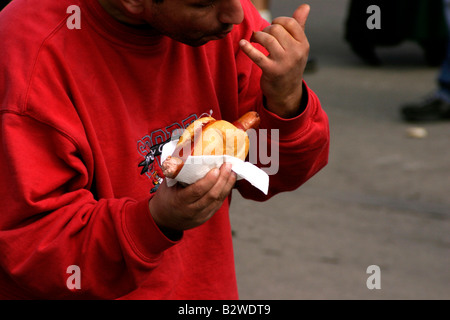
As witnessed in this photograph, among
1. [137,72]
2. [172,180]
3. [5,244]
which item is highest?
[137,72]

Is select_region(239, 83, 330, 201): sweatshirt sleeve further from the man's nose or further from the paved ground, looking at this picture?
the paved ground

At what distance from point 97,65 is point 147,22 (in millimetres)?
153

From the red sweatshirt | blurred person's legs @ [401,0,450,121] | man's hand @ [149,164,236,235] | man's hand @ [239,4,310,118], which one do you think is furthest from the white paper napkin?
blurred person's legs @ [401,0,450,121]

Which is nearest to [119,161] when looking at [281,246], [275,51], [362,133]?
[275,51]

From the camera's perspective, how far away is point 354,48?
812 cm

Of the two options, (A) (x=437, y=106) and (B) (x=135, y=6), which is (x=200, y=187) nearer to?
(B) (x=135, y=6)

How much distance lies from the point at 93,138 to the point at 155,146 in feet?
0.64

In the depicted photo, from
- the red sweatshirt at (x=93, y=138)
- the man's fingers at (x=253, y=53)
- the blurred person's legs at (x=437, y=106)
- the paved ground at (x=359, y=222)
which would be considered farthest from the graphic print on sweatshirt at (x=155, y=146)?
the blurred person's legs at (x=437, y=106)

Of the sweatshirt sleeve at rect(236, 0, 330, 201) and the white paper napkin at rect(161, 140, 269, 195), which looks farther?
the sweatshirt sleeve at rect(236, 0, 330, 201)

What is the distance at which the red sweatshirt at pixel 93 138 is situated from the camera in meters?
1.63

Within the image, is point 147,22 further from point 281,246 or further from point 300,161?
point 281,246

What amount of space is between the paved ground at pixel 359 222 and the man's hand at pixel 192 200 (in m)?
2.16

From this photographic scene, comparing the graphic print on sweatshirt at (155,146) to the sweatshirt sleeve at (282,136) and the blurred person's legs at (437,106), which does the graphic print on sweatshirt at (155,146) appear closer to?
the sweatshirt sleeve at (282,136)

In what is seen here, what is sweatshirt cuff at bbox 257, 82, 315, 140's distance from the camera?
1841mm
